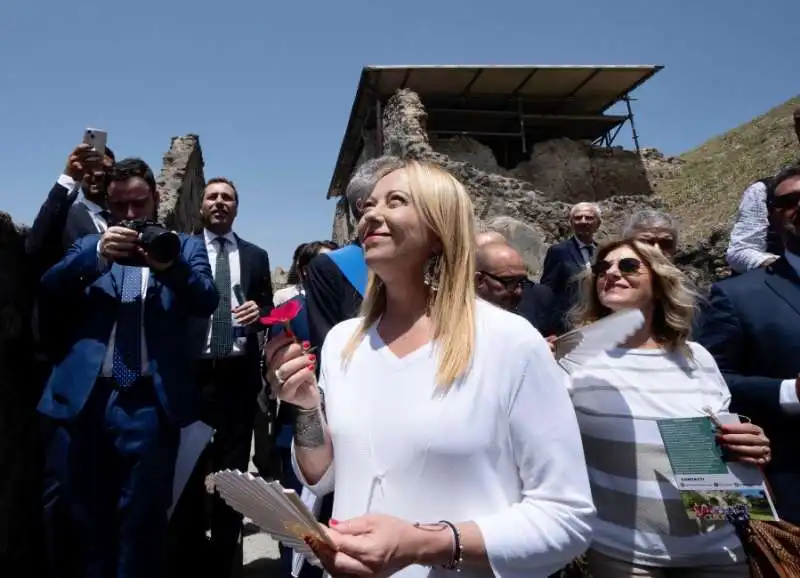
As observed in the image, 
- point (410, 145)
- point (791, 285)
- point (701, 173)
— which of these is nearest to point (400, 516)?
point (791, 285)

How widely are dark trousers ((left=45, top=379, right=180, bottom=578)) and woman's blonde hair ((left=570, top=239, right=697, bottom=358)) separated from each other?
6.43 feet

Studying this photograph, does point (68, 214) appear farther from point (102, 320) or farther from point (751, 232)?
point (751, 232)

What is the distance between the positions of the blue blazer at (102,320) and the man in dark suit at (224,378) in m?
0.28

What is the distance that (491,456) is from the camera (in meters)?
1.22

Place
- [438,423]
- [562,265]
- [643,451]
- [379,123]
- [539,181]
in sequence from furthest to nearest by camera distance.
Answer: [539,181] < [379,123] < [562,265] < [643,451] < [438,423]

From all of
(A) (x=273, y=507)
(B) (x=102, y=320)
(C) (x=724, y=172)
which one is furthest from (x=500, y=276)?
(C) (x=724, y=172)

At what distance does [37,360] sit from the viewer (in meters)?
2.66

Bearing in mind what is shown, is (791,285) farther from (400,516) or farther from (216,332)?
(216,332)

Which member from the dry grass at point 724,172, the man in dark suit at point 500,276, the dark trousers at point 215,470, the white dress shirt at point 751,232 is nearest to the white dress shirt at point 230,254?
the dark trousers at point 215,470

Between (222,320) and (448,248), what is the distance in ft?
7.55

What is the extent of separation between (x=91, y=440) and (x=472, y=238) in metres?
1.88

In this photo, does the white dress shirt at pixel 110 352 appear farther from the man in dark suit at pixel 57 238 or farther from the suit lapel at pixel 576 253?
the suit lapel at pixel 576 253

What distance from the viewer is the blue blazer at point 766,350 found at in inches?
81.8

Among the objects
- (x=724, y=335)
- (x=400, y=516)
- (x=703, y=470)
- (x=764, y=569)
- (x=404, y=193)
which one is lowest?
(x=764, y=569)
